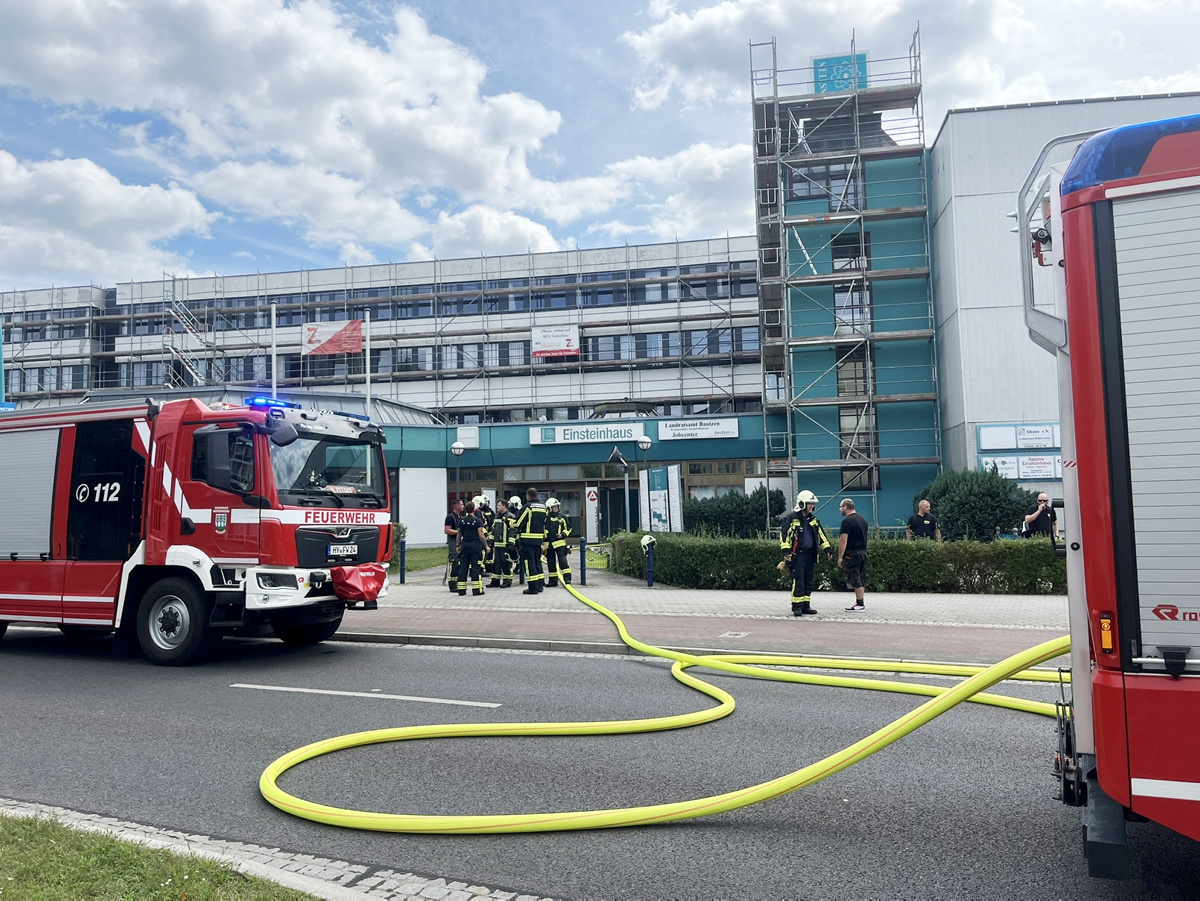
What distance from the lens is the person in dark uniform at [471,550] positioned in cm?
1577

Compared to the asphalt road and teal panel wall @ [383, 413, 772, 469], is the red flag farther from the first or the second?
the asphalt road

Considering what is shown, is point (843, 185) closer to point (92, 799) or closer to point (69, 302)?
point (92, 799)

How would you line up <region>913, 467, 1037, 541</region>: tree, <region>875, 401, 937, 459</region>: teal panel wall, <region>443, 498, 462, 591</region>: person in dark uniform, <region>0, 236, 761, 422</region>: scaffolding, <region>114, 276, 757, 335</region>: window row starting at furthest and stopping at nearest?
<region>114, 276, 757, 335</region>: window row, <region>0, 236, 761, 422</region>: scaffolding, <region>875, 401, 937, 459</region>: teal panel wall, <region>913, 467, 1037, 541</region>: tree, <region>443, 498, 462, 591</region>: person in dark uniform

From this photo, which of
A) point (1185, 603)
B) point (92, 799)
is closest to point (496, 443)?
point (92, 799)

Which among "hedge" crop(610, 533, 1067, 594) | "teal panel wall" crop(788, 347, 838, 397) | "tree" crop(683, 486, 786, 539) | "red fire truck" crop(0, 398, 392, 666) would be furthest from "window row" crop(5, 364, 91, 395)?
"red fire truck" crop(0, 398, 392, 666)

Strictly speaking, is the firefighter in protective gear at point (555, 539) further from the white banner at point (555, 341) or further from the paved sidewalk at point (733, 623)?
the white banner at point (555, 341)

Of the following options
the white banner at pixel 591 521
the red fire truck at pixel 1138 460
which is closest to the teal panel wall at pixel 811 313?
the white banner at pixel 591 521

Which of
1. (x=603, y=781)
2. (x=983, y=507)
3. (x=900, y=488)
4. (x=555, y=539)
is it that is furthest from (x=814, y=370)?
(x=603, y=781)

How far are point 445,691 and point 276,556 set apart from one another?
2.36 meters

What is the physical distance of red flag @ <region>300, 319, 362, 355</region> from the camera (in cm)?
4194

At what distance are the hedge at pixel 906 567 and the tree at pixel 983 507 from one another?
17.7 feet

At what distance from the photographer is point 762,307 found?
107 ft

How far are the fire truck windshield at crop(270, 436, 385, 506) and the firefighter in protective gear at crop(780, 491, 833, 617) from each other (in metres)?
5.78

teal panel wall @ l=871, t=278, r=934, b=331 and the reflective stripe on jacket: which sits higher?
teal panel wall @ l=871, t=278, r=934, b=331
